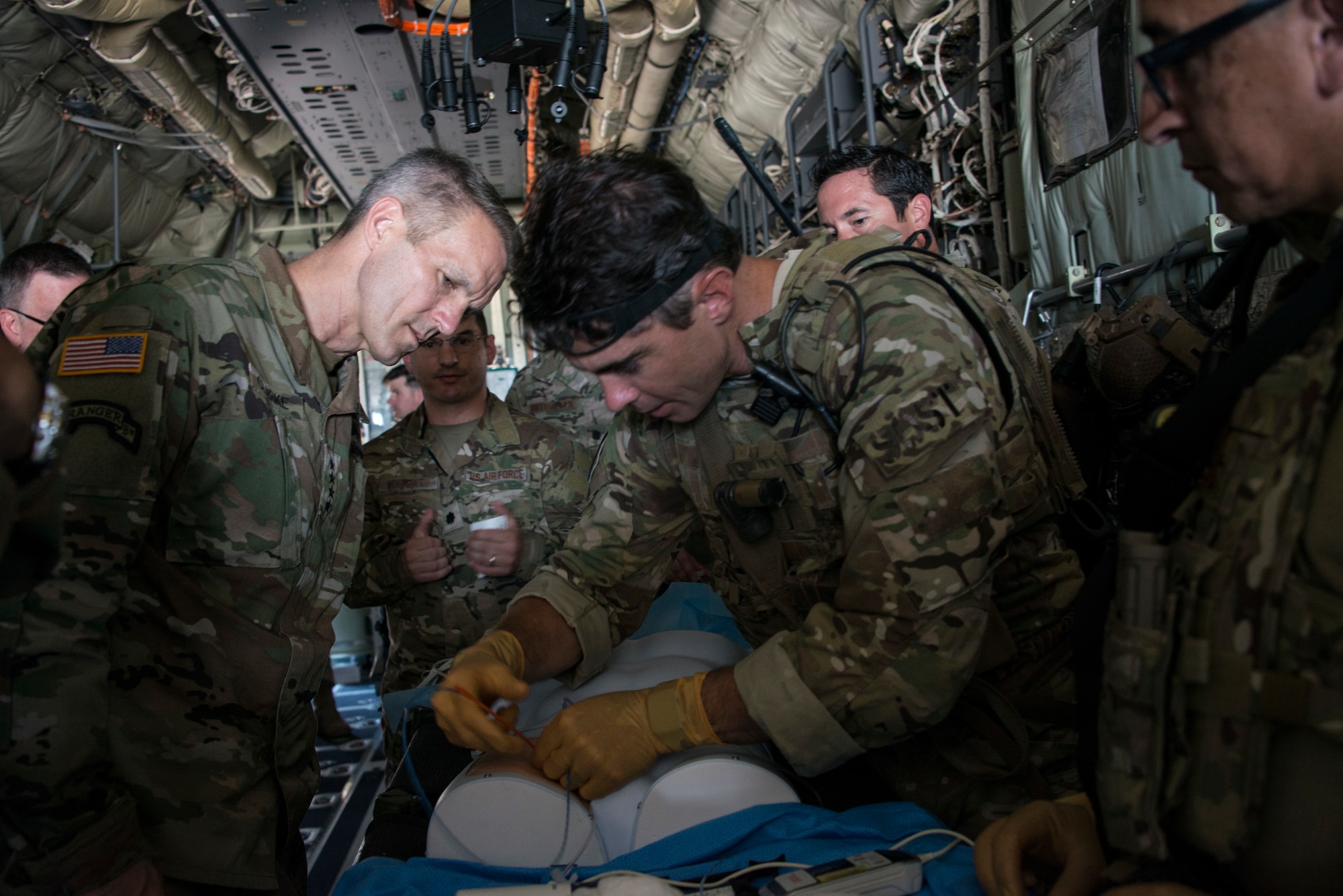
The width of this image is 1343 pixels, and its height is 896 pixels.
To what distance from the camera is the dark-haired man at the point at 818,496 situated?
3.87ft

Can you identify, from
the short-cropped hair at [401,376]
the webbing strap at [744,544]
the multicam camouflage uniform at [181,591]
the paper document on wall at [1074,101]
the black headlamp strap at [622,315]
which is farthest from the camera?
the short-cropped hair at [401,376]

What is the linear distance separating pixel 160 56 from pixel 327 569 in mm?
3021

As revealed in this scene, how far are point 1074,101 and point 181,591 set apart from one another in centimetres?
226

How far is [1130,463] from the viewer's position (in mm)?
866

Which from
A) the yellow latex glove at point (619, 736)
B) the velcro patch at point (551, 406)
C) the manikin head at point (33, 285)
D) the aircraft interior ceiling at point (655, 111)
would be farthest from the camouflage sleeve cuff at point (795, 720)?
the manikin head at point (33, 285)

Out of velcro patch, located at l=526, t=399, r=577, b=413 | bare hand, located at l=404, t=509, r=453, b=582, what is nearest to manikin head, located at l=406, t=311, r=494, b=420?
bare hand, located at l=404, t=509, r=453, b=582

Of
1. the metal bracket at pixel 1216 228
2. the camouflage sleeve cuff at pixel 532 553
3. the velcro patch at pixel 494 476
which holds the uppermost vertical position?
the metal bracket at pixel 1216 228

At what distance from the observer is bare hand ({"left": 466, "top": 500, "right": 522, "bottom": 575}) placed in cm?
259

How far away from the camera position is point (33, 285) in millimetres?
2826

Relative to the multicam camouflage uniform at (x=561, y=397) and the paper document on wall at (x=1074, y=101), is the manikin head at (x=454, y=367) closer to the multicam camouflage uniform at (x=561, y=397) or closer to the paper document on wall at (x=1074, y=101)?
the multicam camouflage uniform at (x=561, y=397)

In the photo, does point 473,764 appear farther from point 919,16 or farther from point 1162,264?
point 919,16

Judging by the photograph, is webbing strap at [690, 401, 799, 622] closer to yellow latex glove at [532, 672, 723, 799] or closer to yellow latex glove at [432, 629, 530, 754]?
yellow latex glove at [532, 672, 723, 799]

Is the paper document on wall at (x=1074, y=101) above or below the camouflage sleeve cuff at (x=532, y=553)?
above

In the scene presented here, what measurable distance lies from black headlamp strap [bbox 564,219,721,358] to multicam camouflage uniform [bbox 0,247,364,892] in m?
0.55
